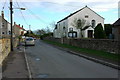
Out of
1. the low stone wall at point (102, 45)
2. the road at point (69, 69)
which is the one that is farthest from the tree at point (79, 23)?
the road at point (69, 69)

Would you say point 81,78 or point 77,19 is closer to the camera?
point 81,78

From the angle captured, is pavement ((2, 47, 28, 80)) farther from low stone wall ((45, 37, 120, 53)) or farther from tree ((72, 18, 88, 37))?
tree ((72, 18, 88, 37))

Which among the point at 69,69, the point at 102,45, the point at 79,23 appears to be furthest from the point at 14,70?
the point at 79,23

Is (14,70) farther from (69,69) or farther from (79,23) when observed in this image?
(79,23)

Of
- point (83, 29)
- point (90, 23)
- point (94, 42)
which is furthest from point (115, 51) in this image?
point (90, 23)

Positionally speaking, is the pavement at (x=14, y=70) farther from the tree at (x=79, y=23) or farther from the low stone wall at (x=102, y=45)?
the tree at (x=79, y=23)

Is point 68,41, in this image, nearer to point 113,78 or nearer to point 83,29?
point 83,29

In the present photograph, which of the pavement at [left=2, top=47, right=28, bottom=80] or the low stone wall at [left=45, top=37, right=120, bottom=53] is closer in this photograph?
the pavement at [left=2, top=47, right=28, bottom=80]

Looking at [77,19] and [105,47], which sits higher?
[77,19]

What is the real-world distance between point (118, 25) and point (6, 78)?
2453 centimetres

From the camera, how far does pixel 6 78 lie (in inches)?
360

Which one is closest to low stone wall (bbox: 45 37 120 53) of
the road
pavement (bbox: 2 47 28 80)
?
the road

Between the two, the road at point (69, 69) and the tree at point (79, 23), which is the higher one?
the tree at point (79, 23)

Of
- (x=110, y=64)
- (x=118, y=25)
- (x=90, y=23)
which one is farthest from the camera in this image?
(x=90, y=23)
